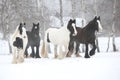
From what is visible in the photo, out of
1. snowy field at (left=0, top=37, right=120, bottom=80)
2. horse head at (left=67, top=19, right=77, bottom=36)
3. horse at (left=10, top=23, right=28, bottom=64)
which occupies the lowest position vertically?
snowy field at (left=0, top=37, right=120, bottom=80)

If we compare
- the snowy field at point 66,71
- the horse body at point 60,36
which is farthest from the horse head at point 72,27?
the snowy field at point 66,71

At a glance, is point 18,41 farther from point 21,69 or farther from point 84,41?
point 84,41

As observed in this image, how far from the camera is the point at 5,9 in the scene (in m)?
23.8

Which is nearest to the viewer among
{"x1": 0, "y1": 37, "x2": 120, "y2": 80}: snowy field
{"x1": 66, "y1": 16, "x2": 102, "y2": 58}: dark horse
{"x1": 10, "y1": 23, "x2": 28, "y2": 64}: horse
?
{"x1": 0, "y1": 37, "x2": 120, "y2": 80}: snowy field

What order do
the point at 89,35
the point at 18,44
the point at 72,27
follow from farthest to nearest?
1. the point at 89,35
2. the point at 72,27
3. the point at 18,44

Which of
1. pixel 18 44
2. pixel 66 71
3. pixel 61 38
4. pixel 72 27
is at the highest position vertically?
pixel 72 27

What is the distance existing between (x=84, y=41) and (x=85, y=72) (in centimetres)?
388

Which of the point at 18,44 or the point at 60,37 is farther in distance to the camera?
the point at 60,37

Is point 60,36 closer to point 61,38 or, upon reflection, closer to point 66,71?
point 61,38

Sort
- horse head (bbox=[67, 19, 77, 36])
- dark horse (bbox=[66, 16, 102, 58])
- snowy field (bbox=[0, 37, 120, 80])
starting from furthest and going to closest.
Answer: dark horse (bbox=[66, 16, 102, 58])
horse head (bbox=[67, 19, 77, 36])
snowy field (bbox=[0, 37, 120, 80])

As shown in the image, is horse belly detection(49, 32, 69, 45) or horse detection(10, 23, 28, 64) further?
horse belly detection(49, 32, 69, 45)

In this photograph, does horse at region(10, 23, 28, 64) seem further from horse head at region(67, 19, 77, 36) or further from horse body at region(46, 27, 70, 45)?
horse head at region(67, 19, 77, 36)

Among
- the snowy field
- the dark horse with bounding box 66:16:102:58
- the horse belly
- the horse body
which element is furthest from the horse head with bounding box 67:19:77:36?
the snowy field

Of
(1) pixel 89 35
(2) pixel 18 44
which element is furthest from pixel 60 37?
(2) pixel 18 44
